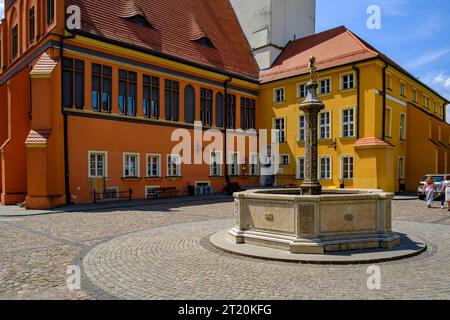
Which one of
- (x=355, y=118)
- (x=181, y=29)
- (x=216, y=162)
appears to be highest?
(x=181, y=29)

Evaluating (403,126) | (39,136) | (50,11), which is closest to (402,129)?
(403,126)

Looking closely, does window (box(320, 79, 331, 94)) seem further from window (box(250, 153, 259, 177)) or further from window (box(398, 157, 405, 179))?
window (box(398, 157, 405, 179))

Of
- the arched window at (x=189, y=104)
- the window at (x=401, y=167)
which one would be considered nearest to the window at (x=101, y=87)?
the arched window at (x=189, y=104)

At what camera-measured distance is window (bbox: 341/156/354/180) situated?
84.7 feet

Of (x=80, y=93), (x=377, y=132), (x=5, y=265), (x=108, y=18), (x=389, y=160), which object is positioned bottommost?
(x=5, y=265)

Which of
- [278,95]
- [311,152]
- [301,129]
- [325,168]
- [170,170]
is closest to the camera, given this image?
[311,152]

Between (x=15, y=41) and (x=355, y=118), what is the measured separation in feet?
83.6

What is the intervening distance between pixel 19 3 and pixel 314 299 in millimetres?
27451

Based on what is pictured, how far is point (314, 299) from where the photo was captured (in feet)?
16.8

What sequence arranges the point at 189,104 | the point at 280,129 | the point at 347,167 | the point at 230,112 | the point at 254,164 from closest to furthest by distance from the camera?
the point at 347,167
the point at 189,104
the point at 230,112
the point at 280,129
the point at 254,164

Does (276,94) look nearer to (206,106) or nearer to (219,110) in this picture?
(219,110)

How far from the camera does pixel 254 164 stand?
3147cm
